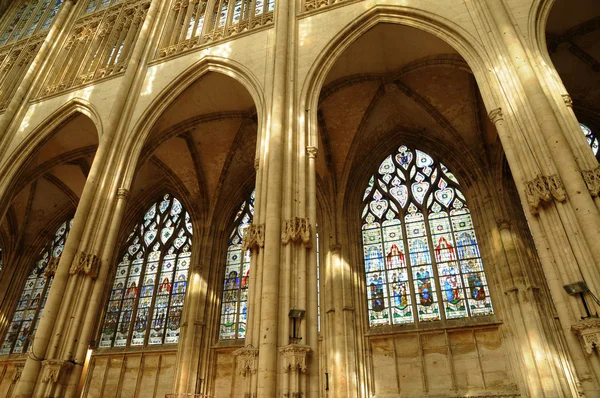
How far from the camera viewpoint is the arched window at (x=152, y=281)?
1421 cm

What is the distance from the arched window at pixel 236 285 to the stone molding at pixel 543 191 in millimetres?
7994

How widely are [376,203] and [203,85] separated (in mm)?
6442

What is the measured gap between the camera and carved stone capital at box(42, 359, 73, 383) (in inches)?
327

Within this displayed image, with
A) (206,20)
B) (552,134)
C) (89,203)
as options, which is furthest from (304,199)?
(206,20)

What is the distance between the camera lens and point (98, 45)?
49.8 ft

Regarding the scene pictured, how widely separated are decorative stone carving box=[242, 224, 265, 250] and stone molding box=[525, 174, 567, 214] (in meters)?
4.65

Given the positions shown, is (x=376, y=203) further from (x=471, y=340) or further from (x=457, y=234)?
(x=471, y=340)

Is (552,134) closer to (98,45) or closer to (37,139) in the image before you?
(37,139)

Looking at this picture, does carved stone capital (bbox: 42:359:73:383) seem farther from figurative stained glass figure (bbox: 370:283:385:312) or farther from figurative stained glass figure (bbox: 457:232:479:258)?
figurative stained glass figure (bbox: 457:232:479:258)

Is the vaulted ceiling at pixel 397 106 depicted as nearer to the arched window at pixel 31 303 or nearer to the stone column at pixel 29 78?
the stone column at pixel 29 78

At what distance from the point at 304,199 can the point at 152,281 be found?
888 cm

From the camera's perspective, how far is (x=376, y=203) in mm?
14031

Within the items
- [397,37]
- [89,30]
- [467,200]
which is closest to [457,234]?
[467,200]

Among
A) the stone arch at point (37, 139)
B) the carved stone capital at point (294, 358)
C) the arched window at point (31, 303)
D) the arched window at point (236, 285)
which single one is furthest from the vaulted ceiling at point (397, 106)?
the arched window at point (31, 303)
